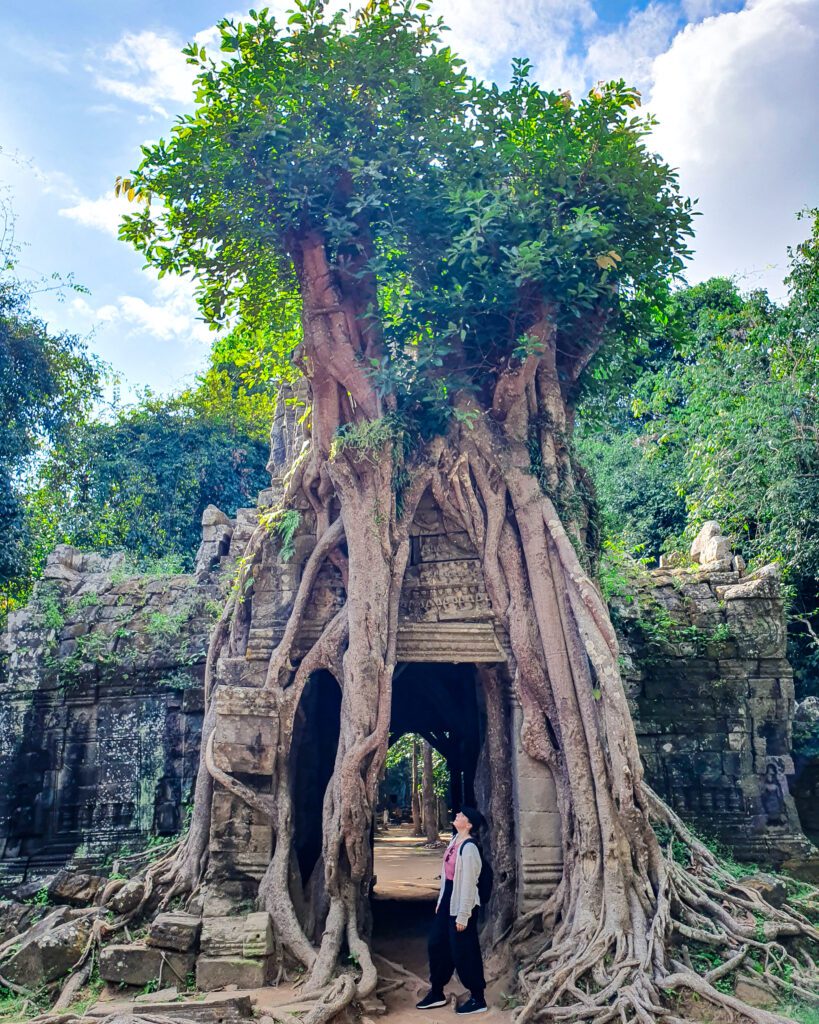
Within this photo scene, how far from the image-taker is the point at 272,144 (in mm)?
6238

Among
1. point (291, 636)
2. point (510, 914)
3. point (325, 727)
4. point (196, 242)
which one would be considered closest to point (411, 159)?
point (196, 242)

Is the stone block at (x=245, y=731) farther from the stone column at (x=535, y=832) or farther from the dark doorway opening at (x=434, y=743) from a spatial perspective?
the stone column at (x=535, y=832)

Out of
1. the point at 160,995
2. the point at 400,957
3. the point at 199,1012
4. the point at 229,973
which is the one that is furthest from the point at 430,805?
the point at 199,1012

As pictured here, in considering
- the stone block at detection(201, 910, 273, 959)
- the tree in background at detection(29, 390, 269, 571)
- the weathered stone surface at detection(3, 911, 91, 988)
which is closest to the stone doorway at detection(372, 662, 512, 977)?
the stone block at detection(201, 910, 273, 959)

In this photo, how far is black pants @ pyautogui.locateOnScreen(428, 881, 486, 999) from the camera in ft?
16.2

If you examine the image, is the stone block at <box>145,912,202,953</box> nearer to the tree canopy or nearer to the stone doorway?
the stone doorway

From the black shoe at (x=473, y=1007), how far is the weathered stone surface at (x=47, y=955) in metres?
2.45

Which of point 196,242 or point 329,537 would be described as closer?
point 329,537

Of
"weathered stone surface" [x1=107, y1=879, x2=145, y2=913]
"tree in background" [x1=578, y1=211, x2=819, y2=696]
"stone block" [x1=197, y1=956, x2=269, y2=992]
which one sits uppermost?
"tree in background" [x1=578, y1=211, x2=819, y2=696]

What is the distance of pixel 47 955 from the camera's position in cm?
514

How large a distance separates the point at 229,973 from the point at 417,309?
4852mm

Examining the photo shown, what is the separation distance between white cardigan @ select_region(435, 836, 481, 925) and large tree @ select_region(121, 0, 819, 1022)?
728 mm

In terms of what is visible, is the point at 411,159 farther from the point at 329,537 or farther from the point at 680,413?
the point at 680,413

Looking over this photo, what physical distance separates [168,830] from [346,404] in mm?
4070
